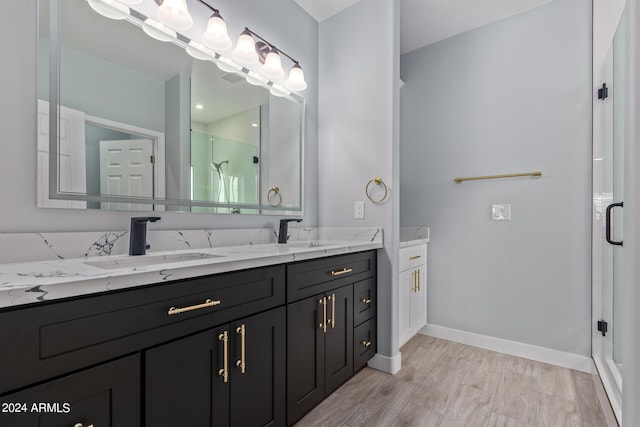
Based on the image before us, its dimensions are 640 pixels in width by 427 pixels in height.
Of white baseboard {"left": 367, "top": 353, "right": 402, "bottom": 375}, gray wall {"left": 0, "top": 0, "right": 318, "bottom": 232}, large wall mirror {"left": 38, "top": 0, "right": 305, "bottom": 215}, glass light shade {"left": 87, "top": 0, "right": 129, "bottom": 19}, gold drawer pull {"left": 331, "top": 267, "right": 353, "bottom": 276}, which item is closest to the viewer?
gray wall {"left": 0, "top": 0, "right": 318, "bottom": 232}

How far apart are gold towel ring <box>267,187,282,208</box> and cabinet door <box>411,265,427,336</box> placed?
127 centimetres

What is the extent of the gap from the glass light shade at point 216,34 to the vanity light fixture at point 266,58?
0.42 feet

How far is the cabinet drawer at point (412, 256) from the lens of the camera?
7.21ft

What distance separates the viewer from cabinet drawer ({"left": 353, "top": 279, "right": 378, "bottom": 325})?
5.96ft

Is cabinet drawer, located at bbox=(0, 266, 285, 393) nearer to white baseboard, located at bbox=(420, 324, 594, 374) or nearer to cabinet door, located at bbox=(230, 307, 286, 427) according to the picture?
cabinet door, located at bbox=(230, 307, 286, 427)

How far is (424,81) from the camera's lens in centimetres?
277

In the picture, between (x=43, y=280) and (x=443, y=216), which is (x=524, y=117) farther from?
(x=43, y=280)

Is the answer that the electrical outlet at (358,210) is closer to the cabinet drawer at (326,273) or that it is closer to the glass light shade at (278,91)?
the cabinet drawer at (326,273)

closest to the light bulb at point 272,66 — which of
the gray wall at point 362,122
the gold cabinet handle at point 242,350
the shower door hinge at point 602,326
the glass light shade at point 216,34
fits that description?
the glass light shade at point 216,34

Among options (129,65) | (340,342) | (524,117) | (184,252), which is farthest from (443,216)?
(129,65)

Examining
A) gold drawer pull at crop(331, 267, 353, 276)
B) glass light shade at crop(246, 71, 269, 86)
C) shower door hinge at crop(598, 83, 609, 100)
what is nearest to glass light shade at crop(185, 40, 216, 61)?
glass light shade at crop(246, 71, 269, 86)

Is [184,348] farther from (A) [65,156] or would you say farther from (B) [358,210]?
(B) [358,210]

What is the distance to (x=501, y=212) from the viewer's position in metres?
2.34

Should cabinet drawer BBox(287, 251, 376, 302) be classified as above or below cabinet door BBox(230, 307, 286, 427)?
above
